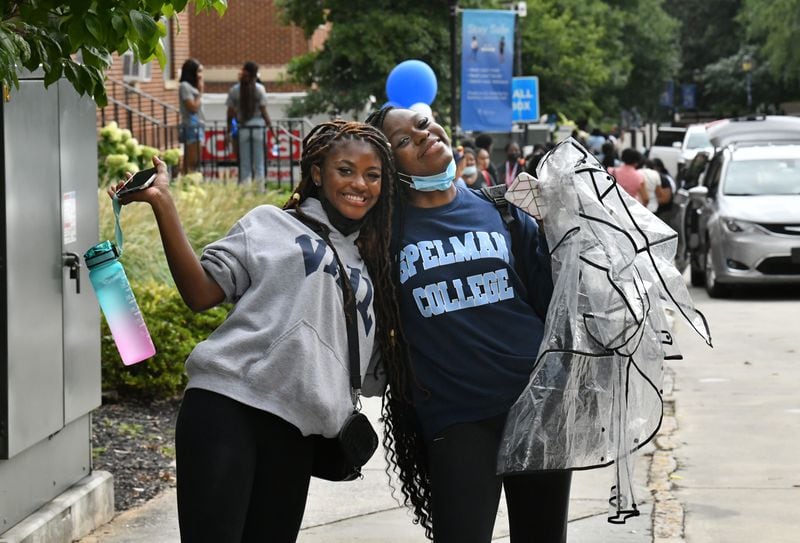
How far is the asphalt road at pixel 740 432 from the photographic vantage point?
20.8ft

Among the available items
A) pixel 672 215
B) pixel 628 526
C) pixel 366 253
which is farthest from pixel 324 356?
pixel 672 215

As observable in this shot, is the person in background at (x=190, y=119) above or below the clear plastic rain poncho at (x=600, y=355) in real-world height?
above

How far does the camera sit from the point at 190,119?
18.1 metres

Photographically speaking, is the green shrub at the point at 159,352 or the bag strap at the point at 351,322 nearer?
the bag strap at the point at 351,322

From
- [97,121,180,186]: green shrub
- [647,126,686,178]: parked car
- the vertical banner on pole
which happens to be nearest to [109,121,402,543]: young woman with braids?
[97,121,180,186]: green shrub

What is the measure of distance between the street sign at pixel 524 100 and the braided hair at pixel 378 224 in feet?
76.2

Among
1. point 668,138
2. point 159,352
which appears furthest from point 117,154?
point 668,138

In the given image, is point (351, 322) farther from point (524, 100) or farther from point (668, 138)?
point (668, 138)

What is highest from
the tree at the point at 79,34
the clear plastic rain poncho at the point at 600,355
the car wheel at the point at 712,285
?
the tree at the point at 79,34

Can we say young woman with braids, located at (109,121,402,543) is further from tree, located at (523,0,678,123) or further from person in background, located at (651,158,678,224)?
tree, located at (523,0,678,123)

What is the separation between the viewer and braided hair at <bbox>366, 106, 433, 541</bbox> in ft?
13.0

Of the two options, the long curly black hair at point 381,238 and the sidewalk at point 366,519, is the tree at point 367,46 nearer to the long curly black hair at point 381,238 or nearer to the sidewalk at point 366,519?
the sidewalk at point 366,519

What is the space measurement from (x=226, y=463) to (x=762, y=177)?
13.7 meters

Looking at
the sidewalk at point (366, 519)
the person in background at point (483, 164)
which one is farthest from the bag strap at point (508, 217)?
the person in background at point (483, 164)
